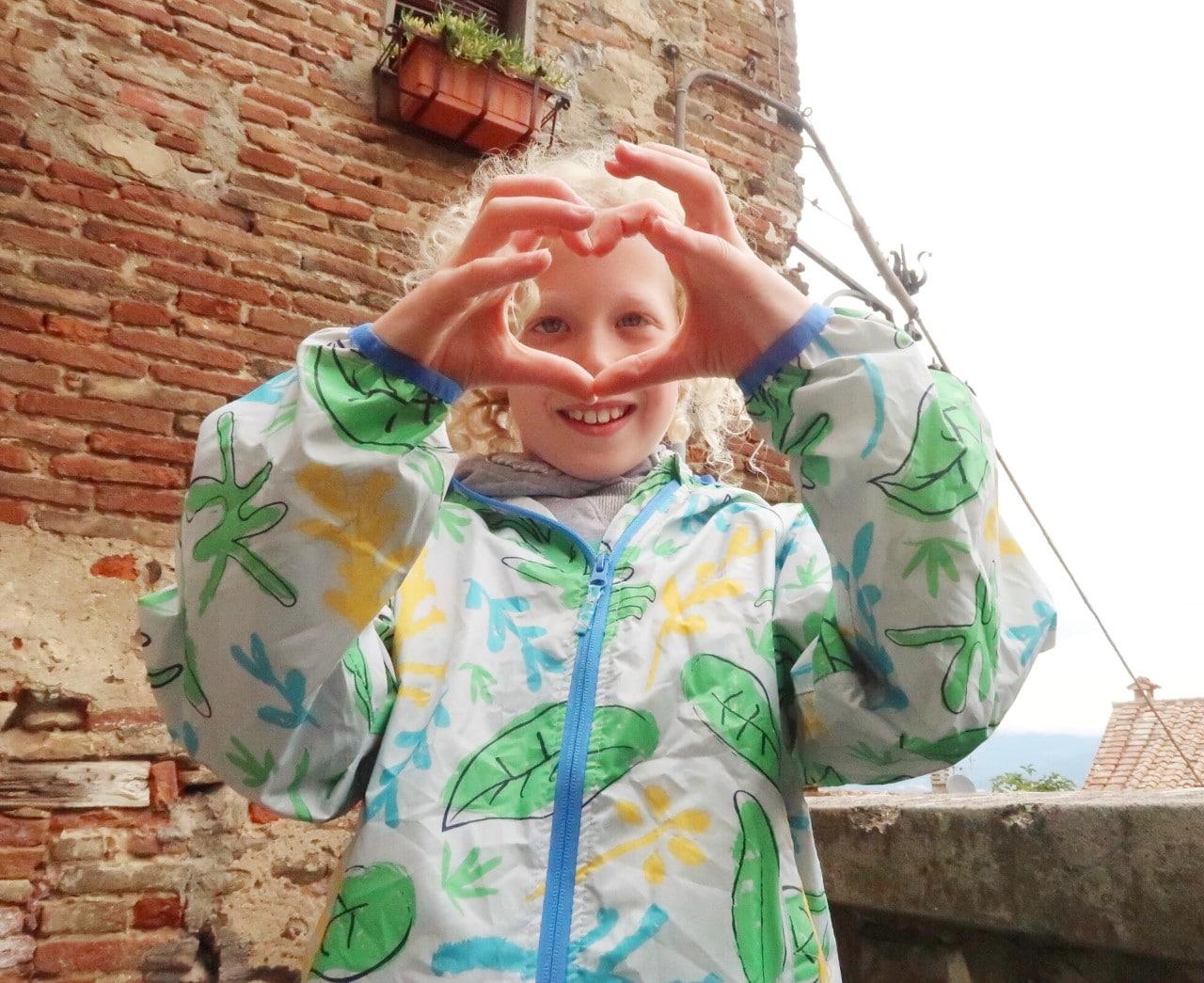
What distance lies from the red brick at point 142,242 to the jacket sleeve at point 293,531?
1.91 meters

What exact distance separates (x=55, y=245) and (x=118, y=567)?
0.86 metres

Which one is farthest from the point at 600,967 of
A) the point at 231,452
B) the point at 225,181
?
the point at 225,181

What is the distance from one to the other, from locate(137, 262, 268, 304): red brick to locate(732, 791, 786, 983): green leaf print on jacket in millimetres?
2165

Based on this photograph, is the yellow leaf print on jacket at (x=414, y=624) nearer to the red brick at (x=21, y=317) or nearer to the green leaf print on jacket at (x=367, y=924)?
the green leaf print on jacket at (x=367, y=924)

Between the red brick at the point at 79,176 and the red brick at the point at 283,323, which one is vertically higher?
the red brick at the point at 79,176

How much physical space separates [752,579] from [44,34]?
260 centimetres

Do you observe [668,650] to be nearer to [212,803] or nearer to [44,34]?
[212,803]

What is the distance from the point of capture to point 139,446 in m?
2.23

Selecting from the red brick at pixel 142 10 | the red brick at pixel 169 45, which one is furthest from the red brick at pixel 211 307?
the red brick at pixel 142 10

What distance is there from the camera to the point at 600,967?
0.71 m

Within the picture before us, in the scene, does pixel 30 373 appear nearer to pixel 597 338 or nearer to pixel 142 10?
pixel 142 10

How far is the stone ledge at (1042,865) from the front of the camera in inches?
39.6

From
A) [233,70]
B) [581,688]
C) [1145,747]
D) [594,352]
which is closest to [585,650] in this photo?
[581,688]

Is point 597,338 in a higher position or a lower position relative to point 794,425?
higher
